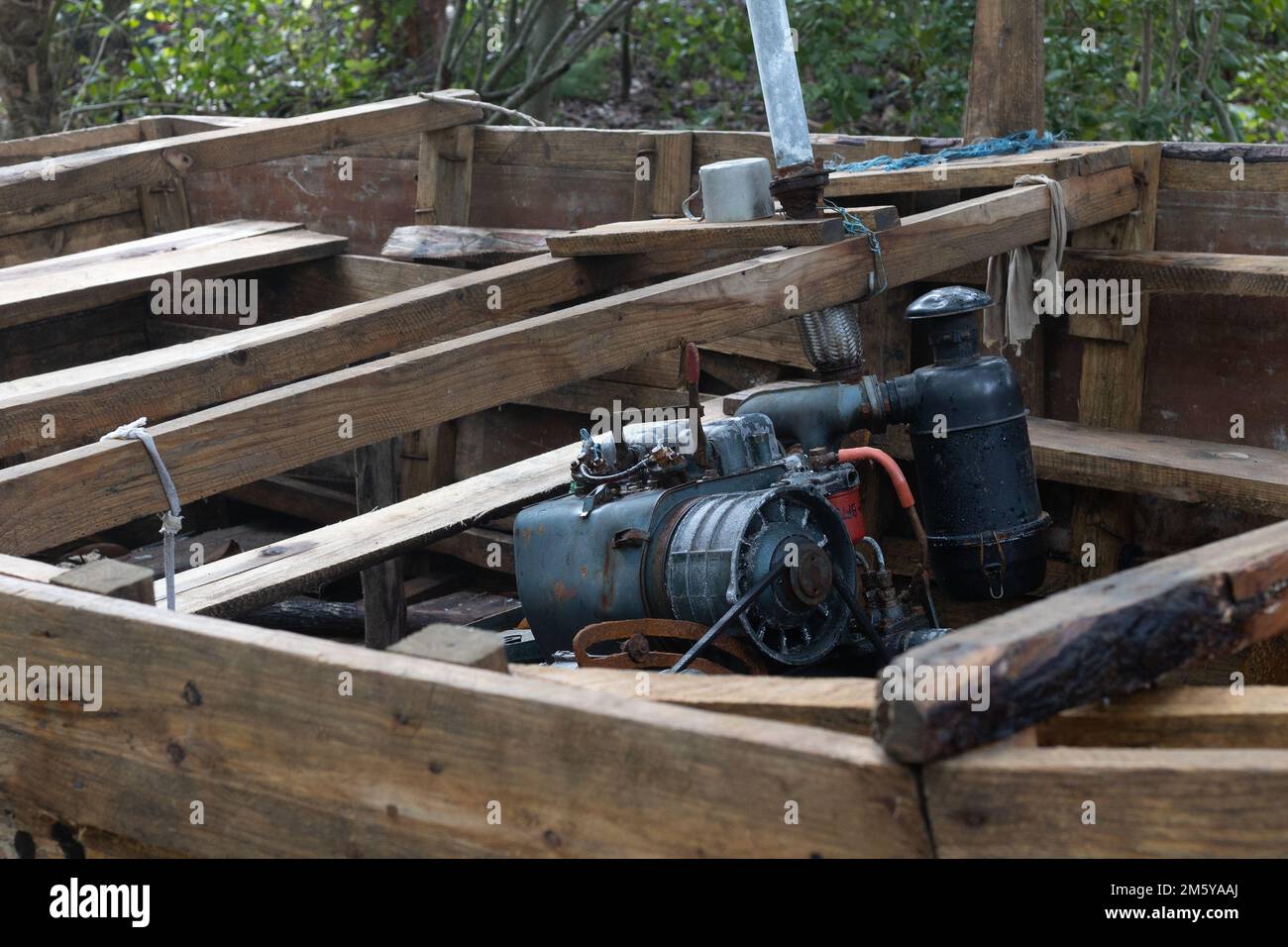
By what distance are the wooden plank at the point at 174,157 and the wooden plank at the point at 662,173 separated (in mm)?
964

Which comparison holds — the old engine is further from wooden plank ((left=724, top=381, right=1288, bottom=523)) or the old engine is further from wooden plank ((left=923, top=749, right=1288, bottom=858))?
wooden plank ((left=923, top=749, right=1288, bottom=858))

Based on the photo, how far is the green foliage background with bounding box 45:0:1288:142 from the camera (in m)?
7.43

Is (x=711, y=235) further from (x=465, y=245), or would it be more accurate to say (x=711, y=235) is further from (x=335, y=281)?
(x=335, y=281)

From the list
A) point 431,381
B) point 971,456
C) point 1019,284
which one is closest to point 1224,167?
point 1019,284

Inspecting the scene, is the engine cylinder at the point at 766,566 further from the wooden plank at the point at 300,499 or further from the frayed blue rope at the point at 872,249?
the wooden plank at the point at 300,499

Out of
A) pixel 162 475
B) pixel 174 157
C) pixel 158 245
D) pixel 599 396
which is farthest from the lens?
pixel 158 245

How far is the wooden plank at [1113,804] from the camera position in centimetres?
158

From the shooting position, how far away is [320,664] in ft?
6.39

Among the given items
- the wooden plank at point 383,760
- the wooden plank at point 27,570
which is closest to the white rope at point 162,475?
the wooden plank at point 27,570

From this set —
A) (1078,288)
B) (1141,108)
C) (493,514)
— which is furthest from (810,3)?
(493,514)

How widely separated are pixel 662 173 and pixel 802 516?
247 centimetres

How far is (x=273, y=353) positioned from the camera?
330 cm
